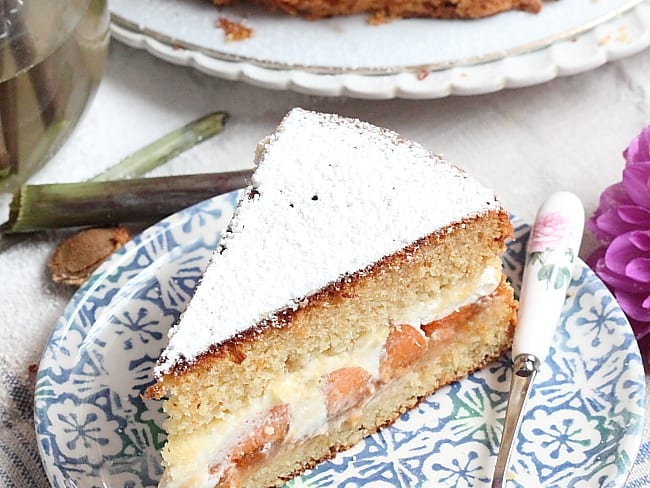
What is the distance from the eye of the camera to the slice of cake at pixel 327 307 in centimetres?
162

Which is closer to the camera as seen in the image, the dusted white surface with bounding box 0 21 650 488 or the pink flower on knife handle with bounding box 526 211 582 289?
the pink flower on knife handle with bounding box 526 211 582 289

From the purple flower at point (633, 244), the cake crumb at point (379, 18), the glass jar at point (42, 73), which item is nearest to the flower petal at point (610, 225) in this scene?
the purple flower at point (633, 244)

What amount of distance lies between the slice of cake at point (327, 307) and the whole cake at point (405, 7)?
2.04 ft

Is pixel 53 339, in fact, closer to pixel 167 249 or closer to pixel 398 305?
pixel 167 249

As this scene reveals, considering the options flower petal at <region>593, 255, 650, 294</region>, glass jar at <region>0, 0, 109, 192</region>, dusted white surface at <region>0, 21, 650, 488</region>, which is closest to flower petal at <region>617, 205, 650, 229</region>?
flower petal at <region>593, 255, 650, 294</region>

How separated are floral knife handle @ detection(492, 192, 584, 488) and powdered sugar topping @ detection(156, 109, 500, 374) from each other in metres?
0.20

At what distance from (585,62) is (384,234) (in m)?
0.87

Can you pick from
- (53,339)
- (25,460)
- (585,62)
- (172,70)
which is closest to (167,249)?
(53,339)

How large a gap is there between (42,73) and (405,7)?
35.3 inches

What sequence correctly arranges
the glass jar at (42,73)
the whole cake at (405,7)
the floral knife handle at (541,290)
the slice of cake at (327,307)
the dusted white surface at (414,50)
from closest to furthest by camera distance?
the slice of cake at (327,307) < the floral knife handle at (541,290) < the glass jar at (42,73) < the dusted white surface at (414,50) < the whole cake at (405,7)

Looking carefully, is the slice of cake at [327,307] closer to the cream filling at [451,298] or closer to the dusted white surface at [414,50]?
the cream filling at [451,298]

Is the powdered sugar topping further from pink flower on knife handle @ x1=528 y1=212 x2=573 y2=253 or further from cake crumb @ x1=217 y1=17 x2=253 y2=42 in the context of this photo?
cake crumb @ x1=217 y1=17 x2=253 y2=42

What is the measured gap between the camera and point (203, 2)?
2.55 m

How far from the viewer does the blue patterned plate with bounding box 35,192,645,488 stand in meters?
1.68
